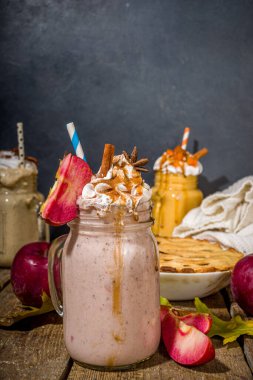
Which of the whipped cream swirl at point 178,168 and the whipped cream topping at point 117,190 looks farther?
the whipped cream swirl at point 178,168

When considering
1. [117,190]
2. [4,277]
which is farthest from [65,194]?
[4,277]

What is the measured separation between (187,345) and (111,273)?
0.20 meters

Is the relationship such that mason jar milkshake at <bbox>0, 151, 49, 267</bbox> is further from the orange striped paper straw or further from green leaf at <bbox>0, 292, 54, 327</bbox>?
the orange striped paper straw

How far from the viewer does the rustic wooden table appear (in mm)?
877

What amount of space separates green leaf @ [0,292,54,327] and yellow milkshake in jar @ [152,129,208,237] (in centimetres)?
64

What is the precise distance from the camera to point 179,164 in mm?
1699

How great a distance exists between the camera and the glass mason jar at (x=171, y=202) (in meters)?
1.72

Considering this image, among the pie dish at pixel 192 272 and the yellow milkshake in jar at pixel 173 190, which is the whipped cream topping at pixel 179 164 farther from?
the pie dish at pixel 192 272

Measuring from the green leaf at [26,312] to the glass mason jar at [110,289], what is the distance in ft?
0.75

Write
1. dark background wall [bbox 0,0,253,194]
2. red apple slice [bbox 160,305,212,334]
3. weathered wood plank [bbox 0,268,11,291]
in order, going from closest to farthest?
red apple slice [bbox 160,305,212,334], weathered wood plank [bbox 0,268,11,291], dark background wall [bbox 0,0,253,194]

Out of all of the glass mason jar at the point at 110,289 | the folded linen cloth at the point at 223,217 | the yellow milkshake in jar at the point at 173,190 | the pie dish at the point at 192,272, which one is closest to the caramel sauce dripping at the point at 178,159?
the yellow milkshake in jar at the point at 173,190

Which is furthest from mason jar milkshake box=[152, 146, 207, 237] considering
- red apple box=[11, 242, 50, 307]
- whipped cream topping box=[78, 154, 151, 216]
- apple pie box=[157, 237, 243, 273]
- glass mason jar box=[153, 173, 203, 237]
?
whipped cream topping box=[78, 154, 151, 216]

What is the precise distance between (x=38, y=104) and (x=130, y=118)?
36cm

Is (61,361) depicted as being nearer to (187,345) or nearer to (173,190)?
(187,345)
